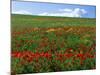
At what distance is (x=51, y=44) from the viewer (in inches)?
74.2

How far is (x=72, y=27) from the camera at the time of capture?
1957 mm

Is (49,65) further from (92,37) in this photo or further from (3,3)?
(3,3)

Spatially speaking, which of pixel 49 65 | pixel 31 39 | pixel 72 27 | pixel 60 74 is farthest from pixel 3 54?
pixel 72 27

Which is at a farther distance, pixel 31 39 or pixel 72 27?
pixel 72 27

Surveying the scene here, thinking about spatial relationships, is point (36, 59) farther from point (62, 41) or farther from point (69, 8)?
point (69, 8)

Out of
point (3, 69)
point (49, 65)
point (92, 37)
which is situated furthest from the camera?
point (92, 37)

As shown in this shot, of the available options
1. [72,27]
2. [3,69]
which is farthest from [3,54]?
[72,27]

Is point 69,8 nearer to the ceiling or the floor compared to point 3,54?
nearer to the ceiling

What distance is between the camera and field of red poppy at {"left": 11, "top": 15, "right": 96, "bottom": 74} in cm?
179

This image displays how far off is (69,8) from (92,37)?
38cm

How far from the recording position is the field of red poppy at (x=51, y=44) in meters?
1.79

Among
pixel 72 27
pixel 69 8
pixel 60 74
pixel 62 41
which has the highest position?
pixel 69 8

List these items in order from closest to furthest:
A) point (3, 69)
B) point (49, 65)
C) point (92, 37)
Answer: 1. point (3, 69)
2. point (49, 65)
3. point (92, 37)

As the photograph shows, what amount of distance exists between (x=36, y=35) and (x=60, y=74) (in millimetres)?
438
